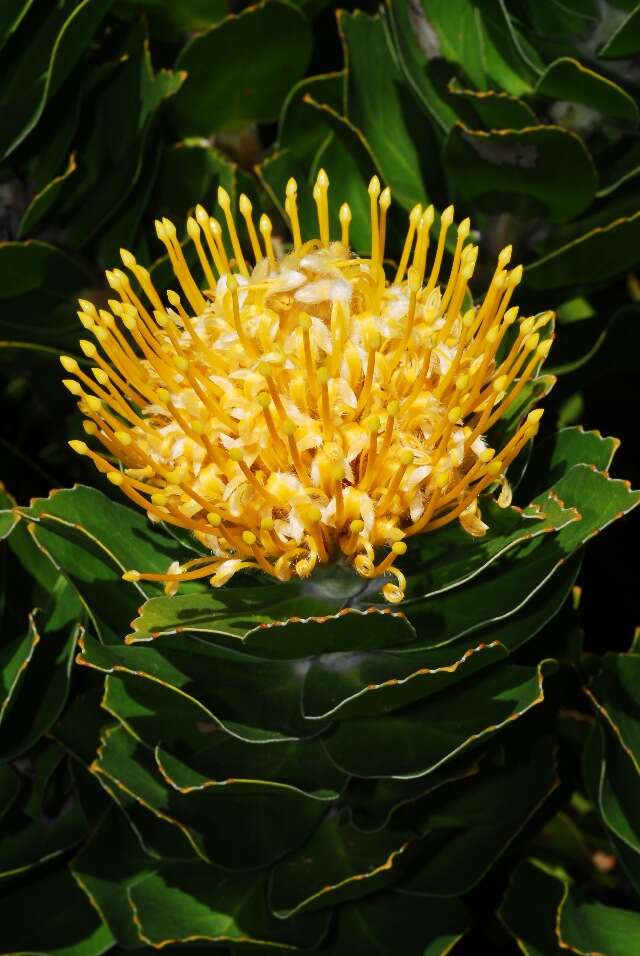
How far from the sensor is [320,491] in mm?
1038

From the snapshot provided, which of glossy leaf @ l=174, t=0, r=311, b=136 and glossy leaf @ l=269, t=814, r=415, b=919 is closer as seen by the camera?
glossy leaf @ l=269, t=814, r=415, b=919

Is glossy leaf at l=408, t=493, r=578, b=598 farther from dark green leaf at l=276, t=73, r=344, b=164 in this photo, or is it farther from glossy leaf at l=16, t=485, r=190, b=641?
dark green leaf at l=276, t=73, r=344, b=164

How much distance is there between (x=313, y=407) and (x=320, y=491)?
0.08 meters

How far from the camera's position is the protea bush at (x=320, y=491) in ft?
3.50

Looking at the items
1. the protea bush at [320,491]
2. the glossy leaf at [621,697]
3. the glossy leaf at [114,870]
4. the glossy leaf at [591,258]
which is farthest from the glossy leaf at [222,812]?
the glossy leaf at [591,258]

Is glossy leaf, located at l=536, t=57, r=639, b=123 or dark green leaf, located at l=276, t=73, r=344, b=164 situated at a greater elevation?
dark green leaf, located at l=276, t=73, r=344, b=164

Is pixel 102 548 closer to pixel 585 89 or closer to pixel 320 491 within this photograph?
pixel 320 491

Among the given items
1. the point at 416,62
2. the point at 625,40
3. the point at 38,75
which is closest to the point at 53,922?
the point at 38,75

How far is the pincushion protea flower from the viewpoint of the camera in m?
1.03

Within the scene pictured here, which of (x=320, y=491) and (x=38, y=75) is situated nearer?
(x=320, y=491)

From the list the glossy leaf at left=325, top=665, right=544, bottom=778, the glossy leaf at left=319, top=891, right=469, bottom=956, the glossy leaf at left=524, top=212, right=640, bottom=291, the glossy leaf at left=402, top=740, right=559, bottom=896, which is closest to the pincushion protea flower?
the glossy leaf at left=325, top=665, right=544, bottom=778

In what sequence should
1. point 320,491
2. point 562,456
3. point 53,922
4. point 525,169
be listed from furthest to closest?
point 53,922 → point 525,169 → point 562,456 → point 320,491

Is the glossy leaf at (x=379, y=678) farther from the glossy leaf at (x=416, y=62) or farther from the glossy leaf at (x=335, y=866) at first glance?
the glossy leaf at (x=416, y=62)

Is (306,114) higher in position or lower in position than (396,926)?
higher
